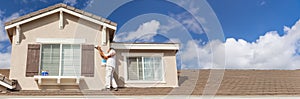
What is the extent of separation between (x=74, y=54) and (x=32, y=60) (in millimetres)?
1241

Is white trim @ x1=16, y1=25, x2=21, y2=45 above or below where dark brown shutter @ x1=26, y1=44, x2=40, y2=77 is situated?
above

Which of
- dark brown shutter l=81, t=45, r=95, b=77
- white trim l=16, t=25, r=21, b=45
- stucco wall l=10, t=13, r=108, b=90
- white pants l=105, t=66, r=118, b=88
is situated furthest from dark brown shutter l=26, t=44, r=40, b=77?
white pants l=105, t=66, r=118, b=88

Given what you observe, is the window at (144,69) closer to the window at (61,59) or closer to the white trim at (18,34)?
the window at (61,59)

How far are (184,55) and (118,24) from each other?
2.72 metres

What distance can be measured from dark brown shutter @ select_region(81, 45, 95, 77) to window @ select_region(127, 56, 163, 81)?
123cm

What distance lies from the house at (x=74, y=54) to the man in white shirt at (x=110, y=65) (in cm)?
30

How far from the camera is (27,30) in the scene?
10.2 m

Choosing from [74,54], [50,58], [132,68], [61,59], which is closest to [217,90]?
[132,68]

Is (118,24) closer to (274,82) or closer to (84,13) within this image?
(84,13)

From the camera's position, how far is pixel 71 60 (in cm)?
1007

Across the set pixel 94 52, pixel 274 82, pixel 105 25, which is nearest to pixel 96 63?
pixel 94 52

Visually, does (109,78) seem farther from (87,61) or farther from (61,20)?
(61,20)

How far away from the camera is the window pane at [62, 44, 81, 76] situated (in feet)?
32.5

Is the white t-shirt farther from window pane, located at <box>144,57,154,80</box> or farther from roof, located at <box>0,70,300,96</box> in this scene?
window pane, located at <box>144,57,154,80</box>
